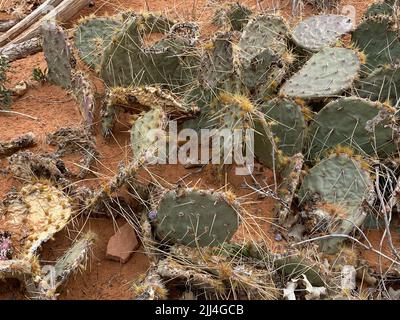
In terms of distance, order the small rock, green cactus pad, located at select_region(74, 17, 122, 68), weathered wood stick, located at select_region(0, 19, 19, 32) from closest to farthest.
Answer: the small rock, green cactus pad, located at select_region(74, 17, 122, 68), weathered wood stick, located at select_region(0, 19, 19, 32)

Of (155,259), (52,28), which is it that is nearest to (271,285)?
(155,259)

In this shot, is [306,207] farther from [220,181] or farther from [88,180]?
[88,180]

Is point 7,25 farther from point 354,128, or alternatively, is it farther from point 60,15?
point 354,128

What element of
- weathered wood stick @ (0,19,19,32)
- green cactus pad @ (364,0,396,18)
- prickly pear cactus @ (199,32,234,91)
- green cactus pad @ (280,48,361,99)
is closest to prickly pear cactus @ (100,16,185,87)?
prickly pear cactus @ (199,32,234,91)

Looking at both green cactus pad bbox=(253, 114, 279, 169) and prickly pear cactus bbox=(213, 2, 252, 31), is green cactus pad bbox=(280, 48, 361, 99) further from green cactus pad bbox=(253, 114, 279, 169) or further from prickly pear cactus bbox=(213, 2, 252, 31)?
prickly pear cactus bbox=(213, 2, 252, 31)

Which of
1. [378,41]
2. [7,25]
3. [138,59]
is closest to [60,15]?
[7,25]

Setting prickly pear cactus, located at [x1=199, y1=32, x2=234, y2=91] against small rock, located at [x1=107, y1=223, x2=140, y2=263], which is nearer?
small rock, located at [x1=107, y1=223, x2=140, y2=263]

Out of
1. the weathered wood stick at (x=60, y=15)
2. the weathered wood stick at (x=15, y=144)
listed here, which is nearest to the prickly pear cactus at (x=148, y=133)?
the weathered wood stick at (x=15, y=144)
